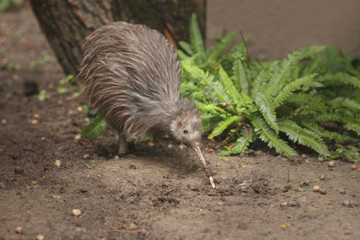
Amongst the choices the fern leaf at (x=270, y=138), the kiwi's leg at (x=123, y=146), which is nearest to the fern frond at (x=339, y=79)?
the fern leaf at (x=270, y=138)

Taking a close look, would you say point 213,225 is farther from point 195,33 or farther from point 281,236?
point 195,33

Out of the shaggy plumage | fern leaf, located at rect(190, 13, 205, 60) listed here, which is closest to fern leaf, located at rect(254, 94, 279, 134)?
the shaggy plumage

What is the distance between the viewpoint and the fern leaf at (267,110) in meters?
5.37

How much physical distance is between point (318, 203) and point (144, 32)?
2965mm

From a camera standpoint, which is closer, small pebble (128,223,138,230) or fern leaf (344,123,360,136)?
small pebble (128,223,138,230)

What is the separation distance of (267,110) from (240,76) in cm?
90

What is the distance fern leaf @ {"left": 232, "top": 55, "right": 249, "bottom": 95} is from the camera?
6133 mm

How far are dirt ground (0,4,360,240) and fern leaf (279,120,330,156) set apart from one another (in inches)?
8.1

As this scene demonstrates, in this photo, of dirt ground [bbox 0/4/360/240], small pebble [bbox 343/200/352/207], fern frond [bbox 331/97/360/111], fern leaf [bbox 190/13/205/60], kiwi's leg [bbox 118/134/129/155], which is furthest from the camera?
fern leaf [bbox 190/13/205/60]

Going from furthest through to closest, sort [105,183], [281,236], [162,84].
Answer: [162,84]
[105,183]
[281,236]

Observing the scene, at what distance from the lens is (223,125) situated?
551cm

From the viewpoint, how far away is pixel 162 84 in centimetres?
497

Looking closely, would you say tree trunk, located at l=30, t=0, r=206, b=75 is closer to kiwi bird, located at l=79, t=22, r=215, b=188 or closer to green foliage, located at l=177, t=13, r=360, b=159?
green foliage, located at l=177, t=13, r=360, b=159

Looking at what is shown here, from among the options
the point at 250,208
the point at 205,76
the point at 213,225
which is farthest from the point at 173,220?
the point at 205,76
